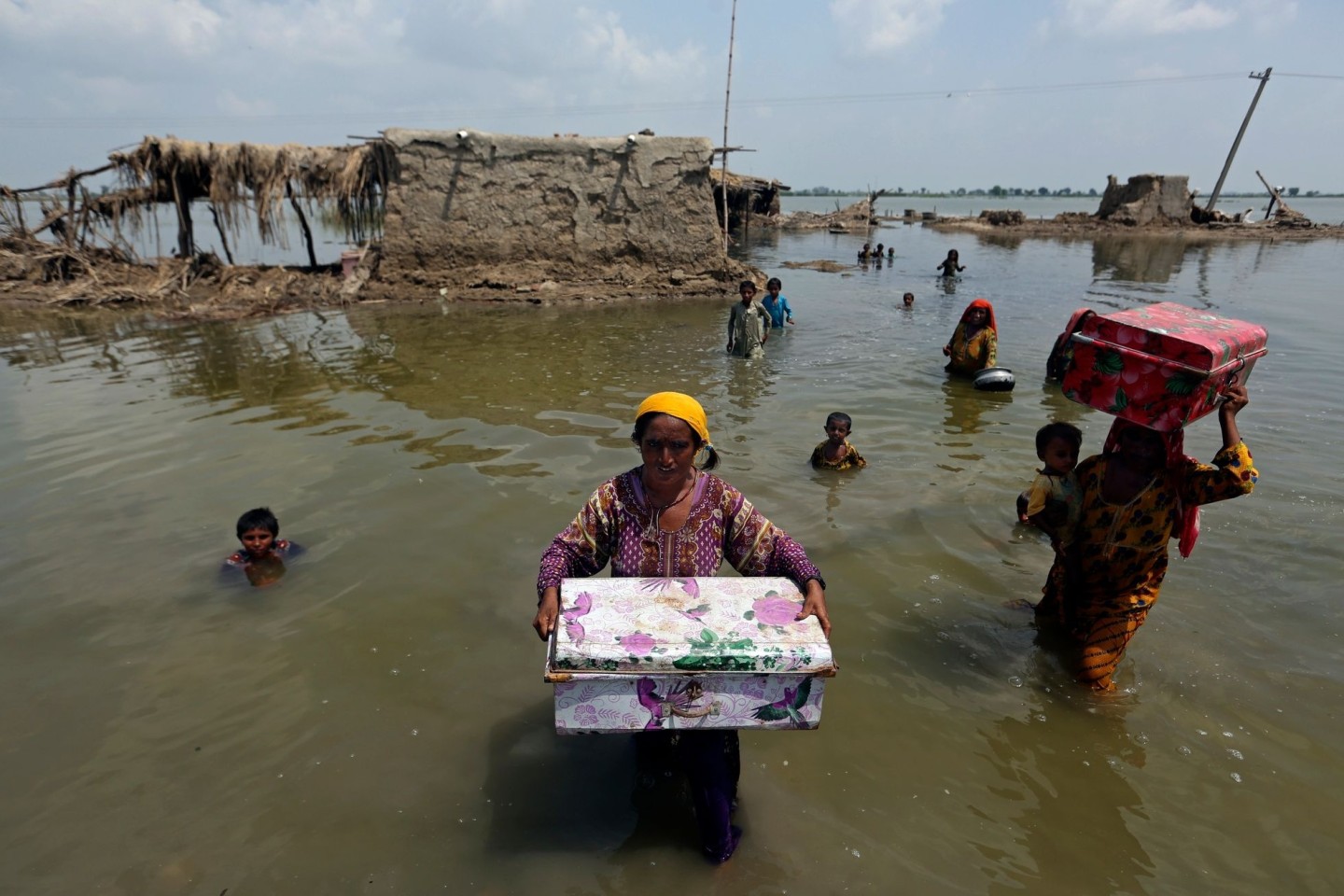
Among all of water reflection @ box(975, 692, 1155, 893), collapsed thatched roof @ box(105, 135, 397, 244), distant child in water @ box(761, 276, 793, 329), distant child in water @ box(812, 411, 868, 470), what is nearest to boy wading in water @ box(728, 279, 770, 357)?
distant child in water @ box(761, 276, 793, 329)

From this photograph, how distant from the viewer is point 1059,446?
11.4ft

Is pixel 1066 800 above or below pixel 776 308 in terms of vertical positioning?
below

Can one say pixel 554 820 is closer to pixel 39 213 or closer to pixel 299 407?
pixel 299 407

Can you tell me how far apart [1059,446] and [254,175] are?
16258 mm

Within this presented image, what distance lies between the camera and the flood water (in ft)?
8.57

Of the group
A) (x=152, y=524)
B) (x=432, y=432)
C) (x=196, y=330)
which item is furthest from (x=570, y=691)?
(x=196, y=330)

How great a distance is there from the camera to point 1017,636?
154 inches

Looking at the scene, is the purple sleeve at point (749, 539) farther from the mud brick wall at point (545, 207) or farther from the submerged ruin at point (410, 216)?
the mud brick wall at point (545, 207)

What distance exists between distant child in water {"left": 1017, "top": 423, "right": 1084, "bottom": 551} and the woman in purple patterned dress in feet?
4.91

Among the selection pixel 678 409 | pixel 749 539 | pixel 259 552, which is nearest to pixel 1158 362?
pixel 749 539

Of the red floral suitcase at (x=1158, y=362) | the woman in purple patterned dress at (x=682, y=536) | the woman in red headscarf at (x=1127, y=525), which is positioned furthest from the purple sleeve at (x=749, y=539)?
the woman in red headscarf at (x=1127, y=525)

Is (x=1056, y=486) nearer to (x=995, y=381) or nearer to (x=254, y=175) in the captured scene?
(x=995, y=381)

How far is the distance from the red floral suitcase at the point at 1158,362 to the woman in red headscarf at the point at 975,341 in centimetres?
616

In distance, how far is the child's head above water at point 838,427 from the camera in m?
5.92
